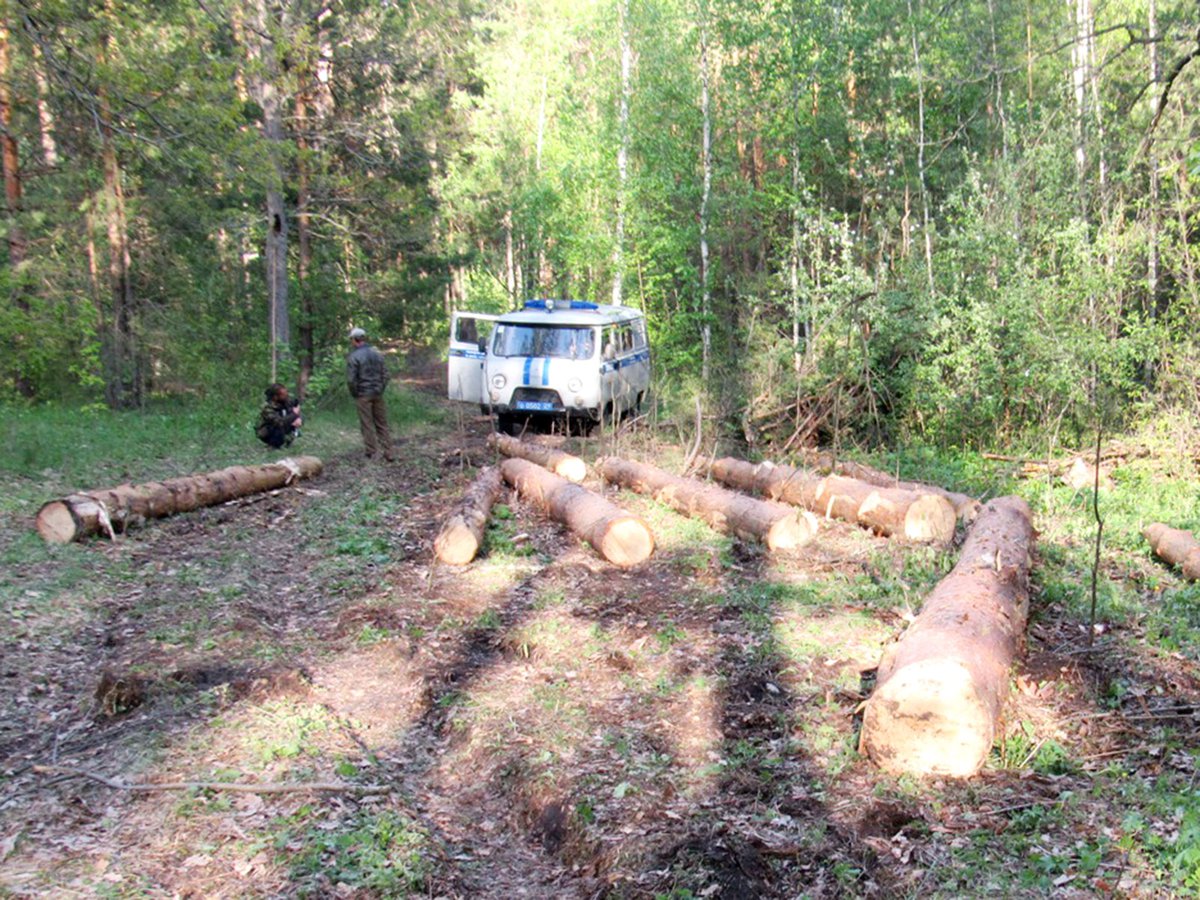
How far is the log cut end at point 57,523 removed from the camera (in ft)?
28.5

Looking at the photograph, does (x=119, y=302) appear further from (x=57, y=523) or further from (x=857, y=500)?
(x=857, y=500)

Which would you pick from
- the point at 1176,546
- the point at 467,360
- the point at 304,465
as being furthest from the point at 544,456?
the point at 1176,546

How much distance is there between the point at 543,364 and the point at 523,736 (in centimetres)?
1161

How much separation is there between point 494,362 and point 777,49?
37.5 ft

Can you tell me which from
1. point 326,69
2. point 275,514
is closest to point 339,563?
point 275,514

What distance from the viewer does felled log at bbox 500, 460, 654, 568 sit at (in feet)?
28.8

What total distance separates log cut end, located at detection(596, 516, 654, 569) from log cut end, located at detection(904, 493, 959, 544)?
2.57 meters

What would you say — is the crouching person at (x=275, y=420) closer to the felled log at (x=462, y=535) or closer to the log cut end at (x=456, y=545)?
the felled log at (x=462, y=535)

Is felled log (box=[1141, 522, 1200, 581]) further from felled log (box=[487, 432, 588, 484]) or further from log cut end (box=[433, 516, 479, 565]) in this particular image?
felled log (box=[487, 432, 588, 484])

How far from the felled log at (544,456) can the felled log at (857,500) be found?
2.03m

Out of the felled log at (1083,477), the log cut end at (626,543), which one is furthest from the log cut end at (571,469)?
the felled log at (1083,477)

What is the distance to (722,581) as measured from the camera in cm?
816

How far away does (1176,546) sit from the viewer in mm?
8430

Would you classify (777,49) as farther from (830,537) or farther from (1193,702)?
(1193,702)
